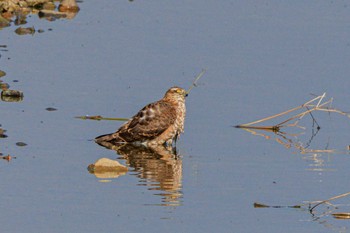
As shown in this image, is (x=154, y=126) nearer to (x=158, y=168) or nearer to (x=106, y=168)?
(x=158, y=168)

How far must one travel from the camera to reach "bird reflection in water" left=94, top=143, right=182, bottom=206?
19.7m

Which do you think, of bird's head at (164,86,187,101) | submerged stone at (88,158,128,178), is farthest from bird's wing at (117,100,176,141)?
submerged stone at (88,158,128,178)

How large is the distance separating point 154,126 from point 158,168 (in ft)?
7.09

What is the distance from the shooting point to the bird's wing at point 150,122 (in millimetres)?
23531

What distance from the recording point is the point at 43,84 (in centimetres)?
2669

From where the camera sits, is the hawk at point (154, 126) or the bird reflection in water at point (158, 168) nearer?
the bird reflection in water at point (158, 168)

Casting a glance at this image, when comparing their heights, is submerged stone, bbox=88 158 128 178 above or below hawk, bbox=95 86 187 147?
below

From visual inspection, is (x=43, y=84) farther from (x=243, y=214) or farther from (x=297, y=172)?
(x=243, y=214)

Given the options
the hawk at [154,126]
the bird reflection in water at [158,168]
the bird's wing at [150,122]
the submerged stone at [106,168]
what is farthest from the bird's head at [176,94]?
the submerged stone at [106,168]

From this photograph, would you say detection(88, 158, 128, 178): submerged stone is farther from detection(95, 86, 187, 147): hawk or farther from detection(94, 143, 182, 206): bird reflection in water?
detection(95, 86, 187, 147): hawk

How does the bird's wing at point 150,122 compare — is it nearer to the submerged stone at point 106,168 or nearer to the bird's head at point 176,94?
the bird's head at point 176,94

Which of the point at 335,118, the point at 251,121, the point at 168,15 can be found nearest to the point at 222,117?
the point at 251,121

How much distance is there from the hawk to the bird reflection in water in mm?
132

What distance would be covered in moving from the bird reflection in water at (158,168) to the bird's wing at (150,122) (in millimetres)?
221
